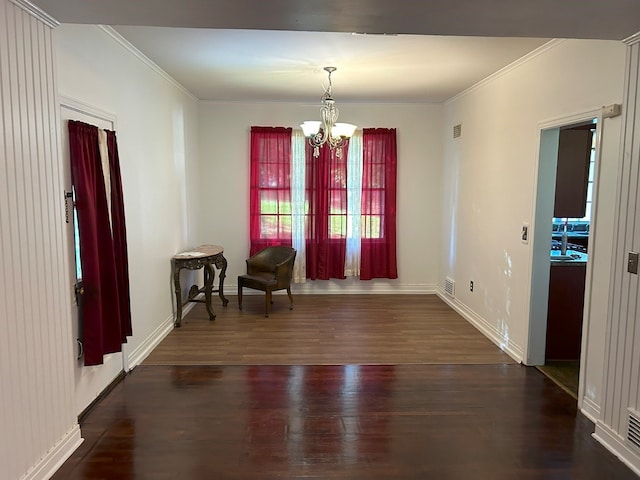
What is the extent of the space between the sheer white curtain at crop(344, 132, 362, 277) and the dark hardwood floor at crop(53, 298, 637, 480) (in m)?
2.77

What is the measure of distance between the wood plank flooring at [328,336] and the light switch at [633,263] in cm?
178

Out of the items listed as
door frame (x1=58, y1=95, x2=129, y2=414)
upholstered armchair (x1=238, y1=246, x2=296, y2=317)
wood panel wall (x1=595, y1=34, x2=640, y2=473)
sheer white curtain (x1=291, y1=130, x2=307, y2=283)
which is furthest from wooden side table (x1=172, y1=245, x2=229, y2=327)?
wood panel wall (x1=595, y1=34, x2=640, y2=473)

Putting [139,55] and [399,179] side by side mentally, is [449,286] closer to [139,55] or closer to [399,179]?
[399,179]

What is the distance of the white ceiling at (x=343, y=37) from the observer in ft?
7.30

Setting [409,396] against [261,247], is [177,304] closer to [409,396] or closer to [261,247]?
[261,247]

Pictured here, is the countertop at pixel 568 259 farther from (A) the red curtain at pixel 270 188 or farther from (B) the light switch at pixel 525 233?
(A) the red curtain at pixel 270 188

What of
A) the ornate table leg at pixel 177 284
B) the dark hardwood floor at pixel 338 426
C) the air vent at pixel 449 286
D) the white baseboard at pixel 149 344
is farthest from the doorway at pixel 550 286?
the ornate table leg at pixel 177 284

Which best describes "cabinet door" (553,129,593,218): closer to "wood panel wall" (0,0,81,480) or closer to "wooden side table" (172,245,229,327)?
"wooden side table" (172,245,229,327)

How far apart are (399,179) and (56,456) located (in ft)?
17.3

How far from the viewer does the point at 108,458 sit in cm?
261

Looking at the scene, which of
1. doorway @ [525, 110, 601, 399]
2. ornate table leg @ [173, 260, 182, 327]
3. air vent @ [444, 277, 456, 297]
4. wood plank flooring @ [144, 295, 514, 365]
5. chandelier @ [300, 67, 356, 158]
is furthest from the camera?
air vent @ [444, 277, 456, 297]

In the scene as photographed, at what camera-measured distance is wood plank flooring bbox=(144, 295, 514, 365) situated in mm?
4160

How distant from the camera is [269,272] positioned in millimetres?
5922

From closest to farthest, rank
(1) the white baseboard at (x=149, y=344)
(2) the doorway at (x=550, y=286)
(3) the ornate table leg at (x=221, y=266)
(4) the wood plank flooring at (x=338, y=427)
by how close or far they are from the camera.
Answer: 1. (4) the wood plank flooring at (x=338, y=427)
2. (2) the doorway at (x=550, y=286)
3. (1) the white baseboard at (x=149, y=344)
4. (3) the ornate table leg at (x=221, y=266)
